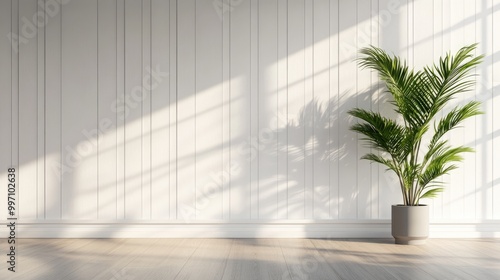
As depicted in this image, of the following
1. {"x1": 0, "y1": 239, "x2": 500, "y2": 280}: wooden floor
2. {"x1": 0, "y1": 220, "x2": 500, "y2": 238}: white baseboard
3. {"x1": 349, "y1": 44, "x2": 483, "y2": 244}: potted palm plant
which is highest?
{"x1": 349, "y1": 44, "x2": 483, "y2": 244}: potted palm plant

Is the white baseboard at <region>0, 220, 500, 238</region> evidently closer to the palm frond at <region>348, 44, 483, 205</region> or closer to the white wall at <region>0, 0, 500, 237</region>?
the white wall at <region>0, 0, 500, 237</region>

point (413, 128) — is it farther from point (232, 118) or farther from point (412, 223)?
point (232, 118)

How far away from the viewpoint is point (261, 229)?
6.14 meters

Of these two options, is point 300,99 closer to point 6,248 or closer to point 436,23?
point 436,23

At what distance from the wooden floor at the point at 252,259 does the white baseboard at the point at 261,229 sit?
0.17m

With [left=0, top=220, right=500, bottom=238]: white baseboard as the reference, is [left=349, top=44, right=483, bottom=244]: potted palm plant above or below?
above

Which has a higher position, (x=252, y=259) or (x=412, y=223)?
(x=412, y=223)

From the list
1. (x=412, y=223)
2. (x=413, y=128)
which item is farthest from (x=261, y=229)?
(x=413, y=128)

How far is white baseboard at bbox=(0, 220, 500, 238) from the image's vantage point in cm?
612

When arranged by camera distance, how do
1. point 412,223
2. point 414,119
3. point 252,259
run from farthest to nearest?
1. point 414,119
2. point 412,223
3. point 252,259

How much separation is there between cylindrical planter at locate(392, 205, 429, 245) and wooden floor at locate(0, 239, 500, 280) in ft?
0.41

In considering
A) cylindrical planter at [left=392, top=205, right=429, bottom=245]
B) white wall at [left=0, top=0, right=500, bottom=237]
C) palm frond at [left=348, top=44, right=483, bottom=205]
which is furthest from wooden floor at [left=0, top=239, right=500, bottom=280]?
palm frond at [left=348, top=44, right=483, bottom=205]

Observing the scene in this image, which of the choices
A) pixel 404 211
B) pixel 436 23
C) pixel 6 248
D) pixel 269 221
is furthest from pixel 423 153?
pixel 6 248

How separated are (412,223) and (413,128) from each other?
0.90 m
